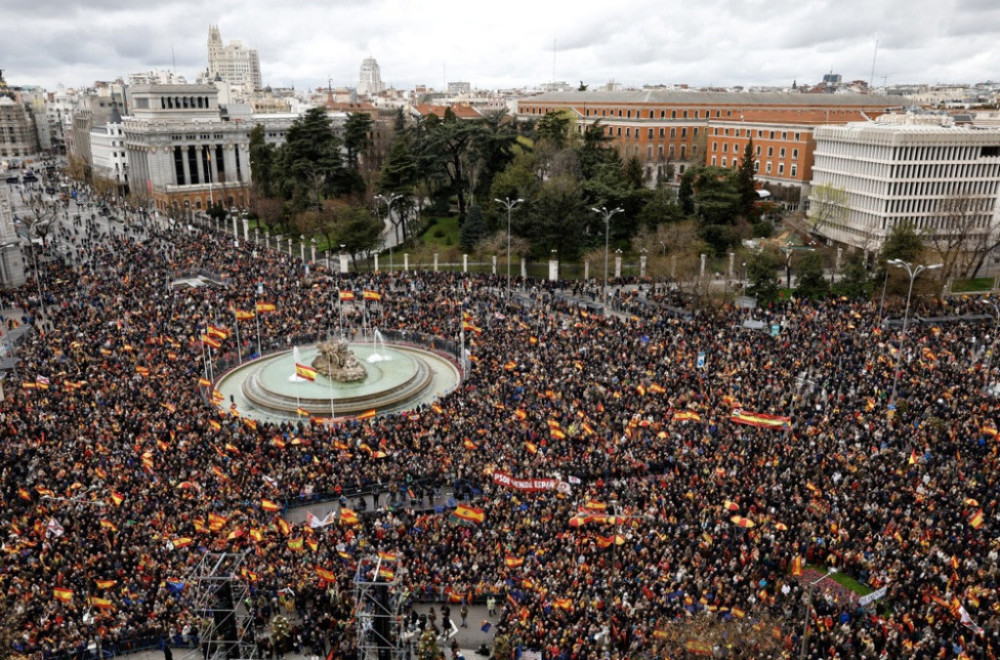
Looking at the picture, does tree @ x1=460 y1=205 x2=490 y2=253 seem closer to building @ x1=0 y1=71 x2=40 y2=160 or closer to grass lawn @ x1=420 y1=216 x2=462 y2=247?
grass lawn @ x1=420 y1=216 x2=462 y2=247

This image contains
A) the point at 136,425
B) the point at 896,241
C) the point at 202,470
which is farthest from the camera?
the point at 896,241

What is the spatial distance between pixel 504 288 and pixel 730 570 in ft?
108

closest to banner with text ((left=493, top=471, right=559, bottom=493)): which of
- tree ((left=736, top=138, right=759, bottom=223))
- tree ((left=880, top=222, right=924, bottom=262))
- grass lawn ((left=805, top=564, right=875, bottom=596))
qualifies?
grass lawn ((left=805, top=564, right=875, bottom=596))

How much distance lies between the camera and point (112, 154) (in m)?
110

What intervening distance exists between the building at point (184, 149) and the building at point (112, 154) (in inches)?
342

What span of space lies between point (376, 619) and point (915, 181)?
2355 inches

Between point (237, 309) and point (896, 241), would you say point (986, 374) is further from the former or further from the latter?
point (237, 309)

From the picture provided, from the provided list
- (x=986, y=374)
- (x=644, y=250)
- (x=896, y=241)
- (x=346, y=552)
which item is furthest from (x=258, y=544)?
(x=896, y=241)

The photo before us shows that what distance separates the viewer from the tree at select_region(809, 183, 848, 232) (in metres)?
64.8

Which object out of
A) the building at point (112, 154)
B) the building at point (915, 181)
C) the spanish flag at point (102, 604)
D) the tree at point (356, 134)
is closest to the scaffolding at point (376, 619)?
the spanish flag at point (102, 604)

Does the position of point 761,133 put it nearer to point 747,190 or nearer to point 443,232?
point 747,190

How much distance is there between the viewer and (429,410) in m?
29.8

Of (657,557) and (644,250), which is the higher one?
(644,250)

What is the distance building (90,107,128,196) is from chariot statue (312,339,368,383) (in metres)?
82.8
